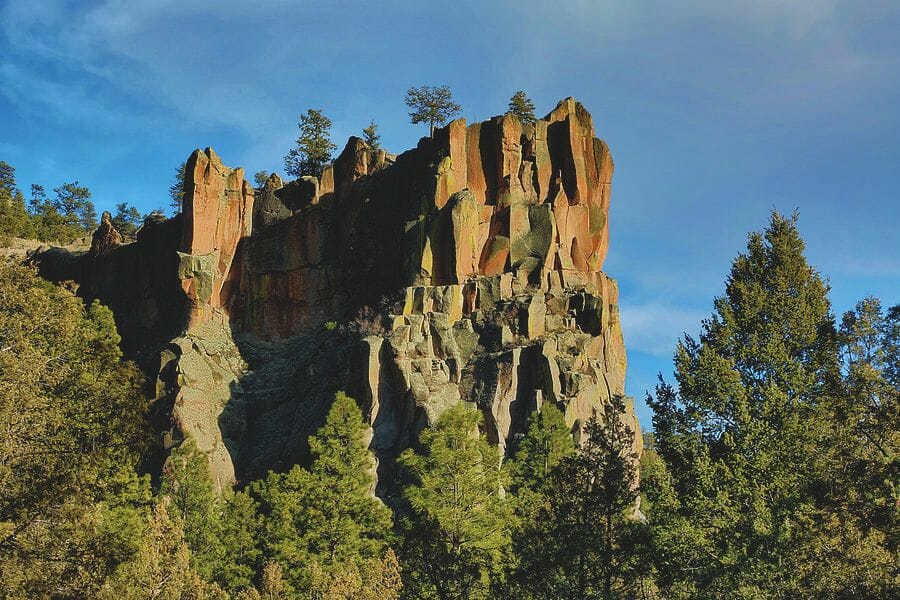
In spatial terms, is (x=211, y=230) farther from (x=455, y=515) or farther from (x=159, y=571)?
(x=159, y=571)

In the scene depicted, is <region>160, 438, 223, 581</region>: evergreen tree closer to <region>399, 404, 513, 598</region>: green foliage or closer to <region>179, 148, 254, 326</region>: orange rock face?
<region>399, 404, 513, 598</region>: green foliage

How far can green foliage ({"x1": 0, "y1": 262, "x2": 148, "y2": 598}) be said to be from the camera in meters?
17.6

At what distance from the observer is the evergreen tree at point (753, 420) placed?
18.0 metres

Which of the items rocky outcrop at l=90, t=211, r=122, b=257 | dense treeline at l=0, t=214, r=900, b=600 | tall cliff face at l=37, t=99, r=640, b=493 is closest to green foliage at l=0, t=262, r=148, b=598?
dense treeline at l=0, t=214, r=900, b=600

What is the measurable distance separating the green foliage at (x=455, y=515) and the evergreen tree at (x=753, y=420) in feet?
18.5

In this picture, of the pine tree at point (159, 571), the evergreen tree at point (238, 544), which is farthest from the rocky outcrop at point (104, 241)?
the pine tree at point (159, 571)

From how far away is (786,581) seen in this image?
17.9m

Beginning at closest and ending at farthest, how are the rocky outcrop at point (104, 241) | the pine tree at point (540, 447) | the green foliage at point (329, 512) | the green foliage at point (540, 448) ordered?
1. the green foliage at point (329, 512)
2. the green foliage at point (540, 448)
3. the pine tree at point (540, 447)
4. the rocky outcrop at point (104, 241)

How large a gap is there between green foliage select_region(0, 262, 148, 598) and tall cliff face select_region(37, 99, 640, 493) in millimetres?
24270

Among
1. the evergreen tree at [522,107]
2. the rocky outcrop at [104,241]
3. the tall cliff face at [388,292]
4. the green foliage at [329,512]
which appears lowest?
the green foliage at [329,512]

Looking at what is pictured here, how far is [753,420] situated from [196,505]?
2392cm

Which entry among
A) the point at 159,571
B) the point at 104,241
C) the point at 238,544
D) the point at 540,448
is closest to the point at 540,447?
A: the point at 540,448

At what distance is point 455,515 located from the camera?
98.4 ft

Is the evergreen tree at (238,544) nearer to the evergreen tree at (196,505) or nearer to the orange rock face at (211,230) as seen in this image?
the evergreen tree at (196,505)
